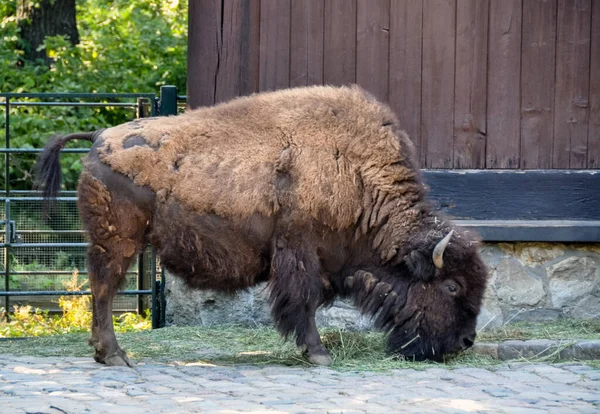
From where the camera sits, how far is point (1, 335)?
30.8 feet

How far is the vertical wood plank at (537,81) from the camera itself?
27.5 feet

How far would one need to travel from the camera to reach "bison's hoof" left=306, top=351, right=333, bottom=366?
265 inches

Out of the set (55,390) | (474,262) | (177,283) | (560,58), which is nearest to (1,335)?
(177,283)

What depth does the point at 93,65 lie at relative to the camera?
54.2 feet

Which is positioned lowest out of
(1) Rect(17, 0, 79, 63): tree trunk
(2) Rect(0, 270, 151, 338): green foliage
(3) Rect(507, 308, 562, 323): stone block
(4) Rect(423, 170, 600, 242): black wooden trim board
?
(2) Rect(0, 270, 151, 338): green foliage

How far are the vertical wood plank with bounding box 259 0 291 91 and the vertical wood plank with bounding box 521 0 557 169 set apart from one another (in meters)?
1.88

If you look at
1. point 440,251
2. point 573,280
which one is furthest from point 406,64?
point 440,251

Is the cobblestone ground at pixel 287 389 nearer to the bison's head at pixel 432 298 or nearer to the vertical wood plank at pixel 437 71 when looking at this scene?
the bison's head at pixel 432 298

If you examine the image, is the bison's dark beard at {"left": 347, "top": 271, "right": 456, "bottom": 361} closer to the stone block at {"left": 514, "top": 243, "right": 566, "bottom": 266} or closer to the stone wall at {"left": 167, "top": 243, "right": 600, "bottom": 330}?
the stone wall at {"left": 167, "top": 243, "right": 600, "bottom": 330}

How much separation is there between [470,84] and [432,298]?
2.27 metres

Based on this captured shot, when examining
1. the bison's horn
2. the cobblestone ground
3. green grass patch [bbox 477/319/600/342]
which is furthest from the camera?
green grass patch [bbox 477/319/600/342]

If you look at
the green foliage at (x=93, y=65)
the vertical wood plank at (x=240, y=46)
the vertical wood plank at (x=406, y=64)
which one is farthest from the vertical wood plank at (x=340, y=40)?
the green foliage at (x=93, y=65)

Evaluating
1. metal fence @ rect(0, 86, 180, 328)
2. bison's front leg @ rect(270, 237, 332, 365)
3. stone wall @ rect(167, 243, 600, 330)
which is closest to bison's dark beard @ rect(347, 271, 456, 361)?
bison's front leg @ rect(270, 237, 332, 365)

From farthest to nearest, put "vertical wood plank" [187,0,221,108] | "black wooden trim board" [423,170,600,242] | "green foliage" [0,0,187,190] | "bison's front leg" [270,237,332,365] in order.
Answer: "green foliage" [0,0,187,190] < "vertical wood plank" [187,0,221,108] < "black wooden trim board" [423,170,600,242] < "bison's front leg" [270,237,332,365]
